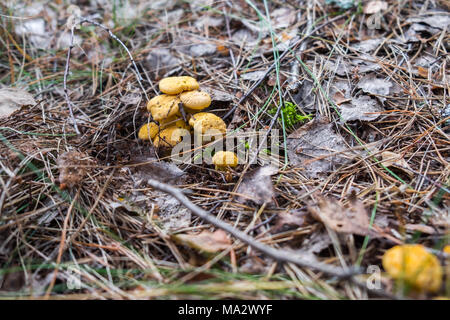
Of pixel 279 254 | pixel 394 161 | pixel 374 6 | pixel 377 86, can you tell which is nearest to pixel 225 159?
pixel 279 254

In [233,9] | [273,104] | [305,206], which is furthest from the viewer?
[233,9]

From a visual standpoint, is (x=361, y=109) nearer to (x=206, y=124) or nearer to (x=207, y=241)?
(x=206, y=124)

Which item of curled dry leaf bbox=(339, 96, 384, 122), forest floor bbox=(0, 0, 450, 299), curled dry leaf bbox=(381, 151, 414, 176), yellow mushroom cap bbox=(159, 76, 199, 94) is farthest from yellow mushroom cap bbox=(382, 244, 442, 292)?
yellow mushroom cap bbox=(159, 76, 199, 94)

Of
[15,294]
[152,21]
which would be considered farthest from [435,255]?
[152,21]

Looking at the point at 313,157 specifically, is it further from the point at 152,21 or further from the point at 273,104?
the point at 152,21

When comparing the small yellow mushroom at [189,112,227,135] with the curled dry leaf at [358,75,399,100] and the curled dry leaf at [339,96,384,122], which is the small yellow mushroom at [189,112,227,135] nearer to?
the curled dry leaf at [339,96,384,122]

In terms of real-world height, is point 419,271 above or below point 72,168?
below

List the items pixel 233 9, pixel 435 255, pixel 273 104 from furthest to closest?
pixel 233 9
pixel 273 104
pixel 435 255

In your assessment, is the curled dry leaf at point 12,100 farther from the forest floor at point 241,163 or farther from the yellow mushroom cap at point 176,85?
the yellow mushroom cap at point 176,85
